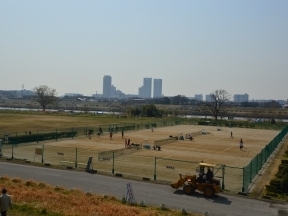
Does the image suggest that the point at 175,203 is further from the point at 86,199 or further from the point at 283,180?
the point at 283,180

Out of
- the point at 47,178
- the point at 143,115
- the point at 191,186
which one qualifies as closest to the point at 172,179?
the point at 191,186

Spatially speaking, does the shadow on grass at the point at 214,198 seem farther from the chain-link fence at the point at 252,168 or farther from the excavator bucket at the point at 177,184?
the chain-link fence at the point at 252,168

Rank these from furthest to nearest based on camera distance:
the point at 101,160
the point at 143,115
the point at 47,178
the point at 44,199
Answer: the point at 143,115, the point at 101,160, the point at 47,178, the point at 44,199

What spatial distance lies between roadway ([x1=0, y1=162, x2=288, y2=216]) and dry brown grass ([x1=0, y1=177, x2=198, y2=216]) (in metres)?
2.31

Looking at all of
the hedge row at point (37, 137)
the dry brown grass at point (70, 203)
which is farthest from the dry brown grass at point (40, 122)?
the dry brown grass at point (70, 203)

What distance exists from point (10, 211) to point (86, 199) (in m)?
4.41

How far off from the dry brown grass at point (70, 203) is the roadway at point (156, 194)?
91.0 inches

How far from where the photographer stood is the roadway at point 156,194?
2155 cm

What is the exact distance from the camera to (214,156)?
43906 mm

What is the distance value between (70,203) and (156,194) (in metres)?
7.16

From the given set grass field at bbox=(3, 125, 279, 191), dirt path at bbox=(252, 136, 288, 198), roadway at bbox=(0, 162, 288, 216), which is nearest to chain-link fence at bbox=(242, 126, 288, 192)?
dirt path at bbox=(252, 136, 288, 198)

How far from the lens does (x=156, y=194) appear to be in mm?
24266

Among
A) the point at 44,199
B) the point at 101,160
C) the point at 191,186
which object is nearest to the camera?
the point at 44,199

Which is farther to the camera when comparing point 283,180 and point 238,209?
point 283,180
